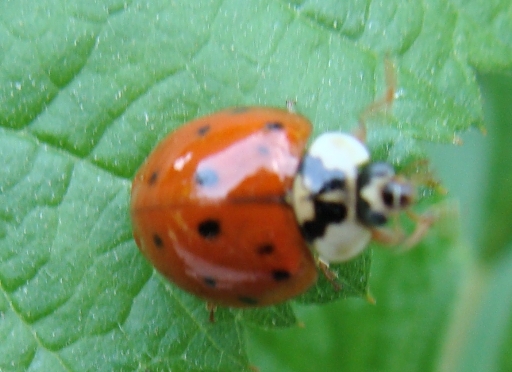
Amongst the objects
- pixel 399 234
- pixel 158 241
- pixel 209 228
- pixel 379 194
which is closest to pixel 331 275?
pixel 399 234

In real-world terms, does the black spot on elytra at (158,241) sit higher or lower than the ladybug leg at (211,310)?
higher

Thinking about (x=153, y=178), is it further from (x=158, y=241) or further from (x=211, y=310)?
(x=211, y=310)

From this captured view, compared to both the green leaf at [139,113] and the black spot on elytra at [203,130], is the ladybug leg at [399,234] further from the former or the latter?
the black spot on elytra at [203,130]

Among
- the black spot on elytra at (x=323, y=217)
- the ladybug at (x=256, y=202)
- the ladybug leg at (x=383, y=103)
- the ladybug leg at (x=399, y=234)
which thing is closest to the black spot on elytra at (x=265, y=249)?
the ladybug at (x=256, y=202)

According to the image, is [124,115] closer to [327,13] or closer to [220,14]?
[220,14]

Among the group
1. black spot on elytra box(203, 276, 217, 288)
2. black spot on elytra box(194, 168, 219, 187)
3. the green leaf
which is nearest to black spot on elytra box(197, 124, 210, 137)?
black spot on elytra box(194, 168, 219, 187)
